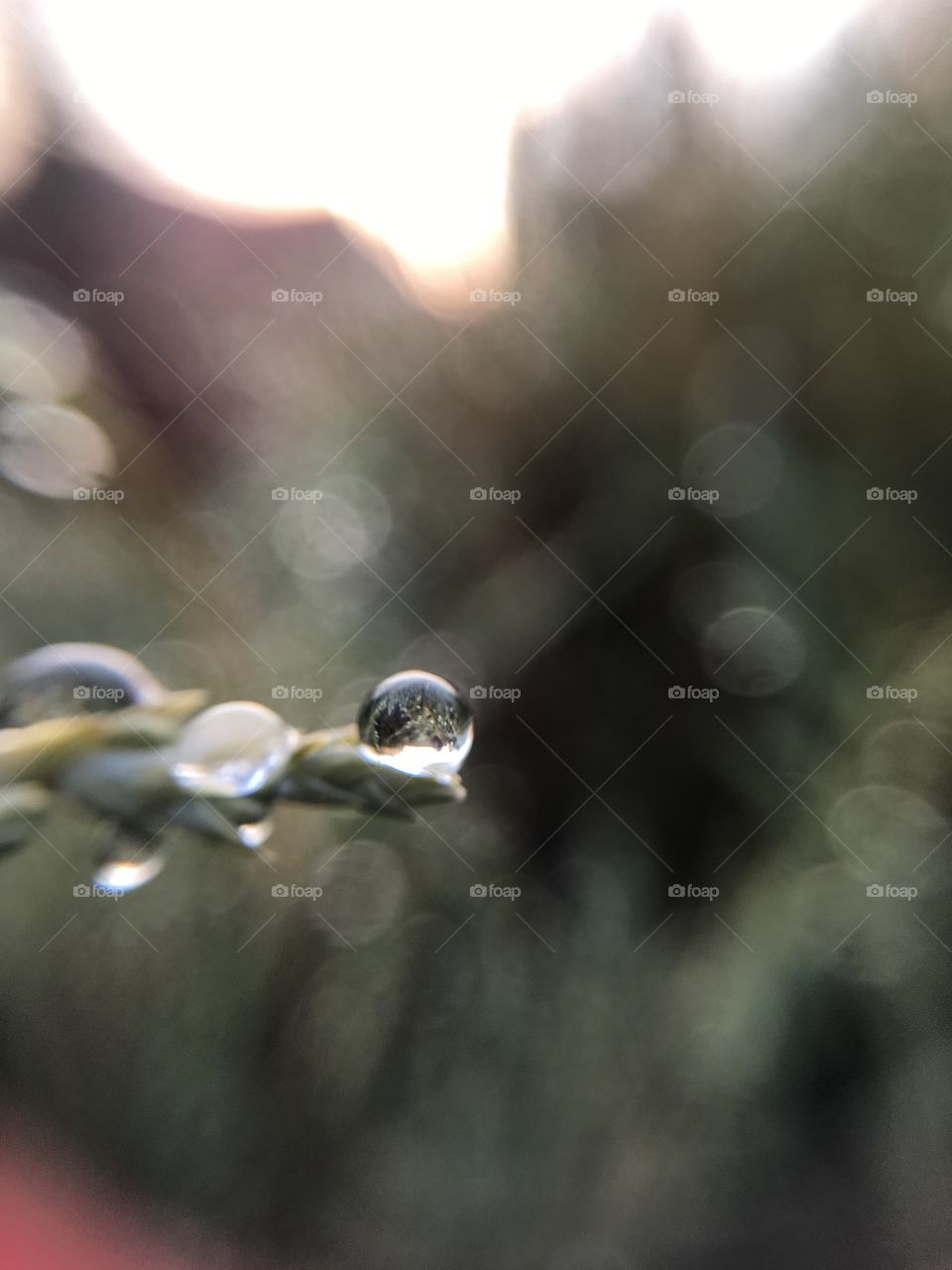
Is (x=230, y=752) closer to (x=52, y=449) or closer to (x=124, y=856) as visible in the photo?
(x=124, y=856)

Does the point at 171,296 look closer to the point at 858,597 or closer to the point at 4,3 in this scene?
the point at 4,3

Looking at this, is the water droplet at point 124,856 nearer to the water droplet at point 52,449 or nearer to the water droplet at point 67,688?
the water droplet at point 67,688

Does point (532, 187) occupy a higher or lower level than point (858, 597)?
higher

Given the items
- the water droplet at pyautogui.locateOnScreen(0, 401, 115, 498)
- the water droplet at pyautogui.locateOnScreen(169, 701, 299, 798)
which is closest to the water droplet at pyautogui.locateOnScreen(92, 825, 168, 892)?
the water droplet at pyautogui.locateOnScreen(169, 701, 299, 798)

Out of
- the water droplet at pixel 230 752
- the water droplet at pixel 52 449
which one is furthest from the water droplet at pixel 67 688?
the water droplet at pixel 52 449

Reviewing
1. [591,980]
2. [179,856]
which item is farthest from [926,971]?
[179,856]

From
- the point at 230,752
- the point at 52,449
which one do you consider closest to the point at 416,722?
the point at 230,752
